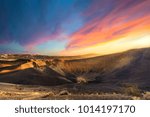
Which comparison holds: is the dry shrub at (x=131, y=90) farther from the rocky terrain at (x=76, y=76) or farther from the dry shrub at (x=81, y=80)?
the dry shrub at (x=81, y=80)

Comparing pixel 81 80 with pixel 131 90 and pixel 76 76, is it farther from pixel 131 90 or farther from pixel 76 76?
pixel 131 90

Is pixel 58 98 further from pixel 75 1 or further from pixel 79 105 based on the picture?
pixel 75 1

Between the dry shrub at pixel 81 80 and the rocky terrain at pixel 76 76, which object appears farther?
the dry shrub at pixel 81 80

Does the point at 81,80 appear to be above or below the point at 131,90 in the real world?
above

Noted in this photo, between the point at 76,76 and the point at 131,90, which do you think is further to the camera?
the point at 76,76

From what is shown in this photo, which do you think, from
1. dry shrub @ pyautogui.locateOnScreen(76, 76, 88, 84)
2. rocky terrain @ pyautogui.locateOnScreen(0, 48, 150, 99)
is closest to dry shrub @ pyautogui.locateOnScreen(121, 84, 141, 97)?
rocky terrain @ pyautogui.locateOnScreen(0, 48, 150, 99)

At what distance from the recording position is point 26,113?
6809 mm

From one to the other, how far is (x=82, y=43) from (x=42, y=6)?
656 mm

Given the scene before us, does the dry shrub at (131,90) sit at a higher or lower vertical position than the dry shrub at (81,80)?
lower

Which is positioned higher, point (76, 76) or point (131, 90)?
point (76, 76)

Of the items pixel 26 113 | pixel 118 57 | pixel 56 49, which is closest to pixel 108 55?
pixel 118 57

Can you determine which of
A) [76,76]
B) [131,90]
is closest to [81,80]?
[76,76]

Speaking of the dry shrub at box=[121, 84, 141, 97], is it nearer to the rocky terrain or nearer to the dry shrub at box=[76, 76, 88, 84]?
the rocky terrain


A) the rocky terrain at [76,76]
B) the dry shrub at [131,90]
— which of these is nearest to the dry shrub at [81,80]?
the rocky terrain at [76,76]
